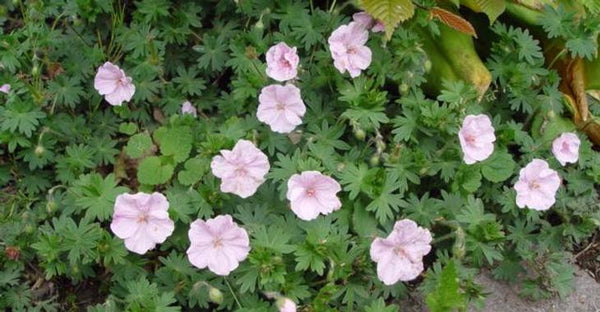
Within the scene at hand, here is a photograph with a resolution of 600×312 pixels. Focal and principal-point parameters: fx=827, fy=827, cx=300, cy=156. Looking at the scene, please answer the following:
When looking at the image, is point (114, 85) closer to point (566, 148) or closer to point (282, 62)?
point (282, 62)

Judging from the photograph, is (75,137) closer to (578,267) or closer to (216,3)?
(216,3)

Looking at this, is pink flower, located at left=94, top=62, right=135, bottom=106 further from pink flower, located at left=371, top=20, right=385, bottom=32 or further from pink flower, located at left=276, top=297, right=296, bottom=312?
pink flower, located at left=276, top=297, right=296, bottom=312

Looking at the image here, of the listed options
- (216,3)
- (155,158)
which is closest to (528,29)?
(216,3)

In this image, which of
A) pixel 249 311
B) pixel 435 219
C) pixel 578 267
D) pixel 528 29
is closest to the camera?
pixel 249 311

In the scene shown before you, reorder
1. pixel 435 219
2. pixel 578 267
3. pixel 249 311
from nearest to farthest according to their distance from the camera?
1. pixel 249 311
2. pixel 435 219
3. pixel 578 267

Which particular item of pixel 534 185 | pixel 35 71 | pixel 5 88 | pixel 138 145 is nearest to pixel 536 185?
pixel 534 185

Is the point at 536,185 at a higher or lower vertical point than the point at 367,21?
lower

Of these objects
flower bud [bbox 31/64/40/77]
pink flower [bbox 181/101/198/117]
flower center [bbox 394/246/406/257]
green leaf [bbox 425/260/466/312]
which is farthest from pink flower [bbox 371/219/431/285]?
flower bud [bbox 31/64/40/77]
